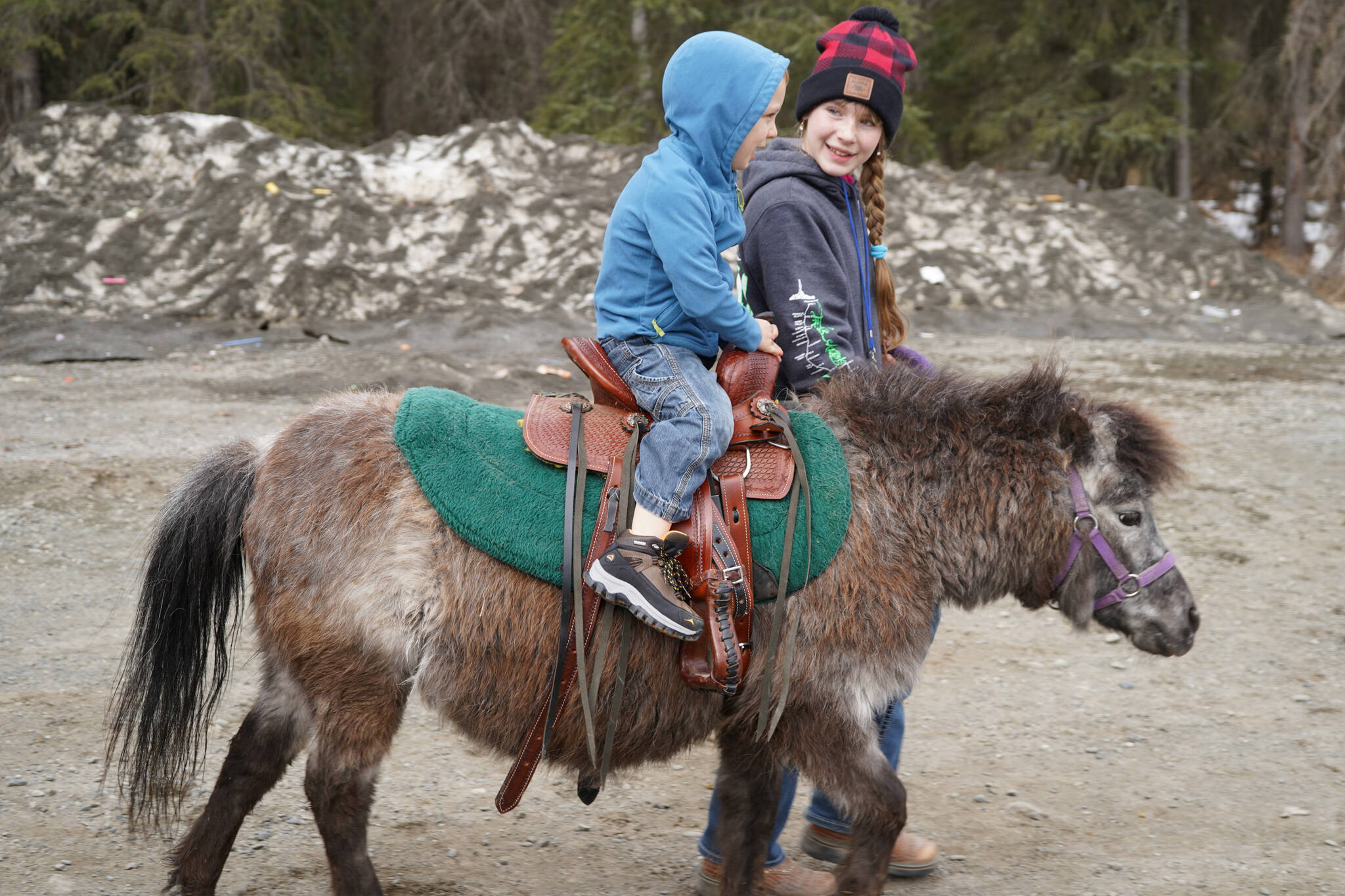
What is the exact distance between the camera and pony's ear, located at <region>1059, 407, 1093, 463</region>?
2.75 m

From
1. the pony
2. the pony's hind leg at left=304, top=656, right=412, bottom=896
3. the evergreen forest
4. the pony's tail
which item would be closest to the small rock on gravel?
the pony

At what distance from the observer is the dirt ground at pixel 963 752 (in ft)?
10.6

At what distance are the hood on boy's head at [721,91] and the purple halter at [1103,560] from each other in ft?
3.89

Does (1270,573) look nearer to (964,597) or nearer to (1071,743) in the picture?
(1071,743)

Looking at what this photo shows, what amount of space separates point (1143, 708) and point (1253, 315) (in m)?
10.3

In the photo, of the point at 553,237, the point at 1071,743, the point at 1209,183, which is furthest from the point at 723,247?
the point at 1209,183

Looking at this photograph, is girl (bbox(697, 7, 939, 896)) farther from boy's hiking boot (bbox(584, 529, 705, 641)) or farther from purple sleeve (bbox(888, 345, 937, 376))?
boy's hiking boot (bbox(584, 529, 705, 641))

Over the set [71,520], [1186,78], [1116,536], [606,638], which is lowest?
[71,520]

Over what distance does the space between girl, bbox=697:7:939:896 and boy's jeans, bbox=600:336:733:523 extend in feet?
1.29

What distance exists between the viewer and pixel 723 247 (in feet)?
8.75

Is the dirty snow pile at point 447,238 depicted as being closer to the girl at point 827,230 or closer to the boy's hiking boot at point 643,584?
the girl at point 827,230

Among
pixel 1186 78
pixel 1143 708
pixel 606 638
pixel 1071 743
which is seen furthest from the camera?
pixel 1186 78

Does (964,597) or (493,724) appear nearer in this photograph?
(493,724)

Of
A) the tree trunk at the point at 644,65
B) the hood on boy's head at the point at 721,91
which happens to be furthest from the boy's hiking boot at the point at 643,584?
the tree trunk at the point at 644,65
